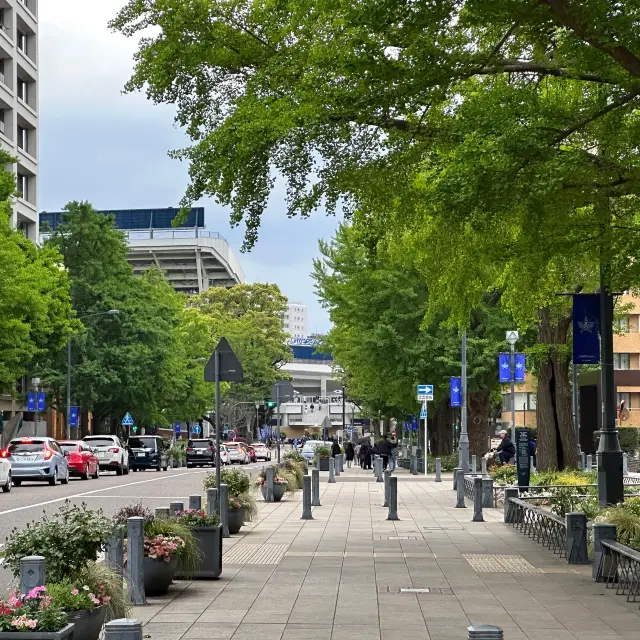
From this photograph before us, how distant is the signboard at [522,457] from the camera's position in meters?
26.7

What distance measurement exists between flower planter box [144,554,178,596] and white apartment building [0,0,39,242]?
193 ft

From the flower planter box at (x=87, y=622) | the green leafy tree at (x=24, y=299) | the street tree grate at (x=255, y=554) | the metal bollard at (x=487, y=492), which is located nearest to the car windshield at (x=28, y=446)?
the green leafy tree at (x=24, y=299)

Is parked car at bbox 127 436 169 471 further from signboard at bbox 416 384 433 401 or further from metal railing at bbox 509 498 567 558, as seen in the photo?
metal railing at bbox 509 498 567 558

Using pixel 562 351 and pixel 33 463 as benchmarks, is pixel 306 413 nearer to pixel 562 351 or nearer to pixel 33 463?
pixel 33 463

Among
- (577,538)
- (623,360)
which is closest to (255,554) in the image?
(577,538)

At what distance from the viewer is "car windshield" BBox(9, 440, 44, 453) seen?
1665 inches

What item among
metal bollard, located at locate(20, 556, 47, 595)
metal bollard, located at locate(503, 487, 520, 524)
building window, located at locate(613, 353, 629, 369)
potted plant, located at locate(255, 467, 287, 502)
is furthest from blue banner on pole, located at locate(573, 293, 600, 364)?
building window, located at locate(613, 353, 629, 369)

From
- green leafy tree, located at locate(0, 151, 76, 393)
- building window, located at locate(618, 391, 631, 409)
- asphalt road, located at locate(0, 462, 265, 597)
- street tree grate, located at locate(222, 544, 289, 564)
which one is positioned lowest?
asphalt road, located at locate(0, 462, 265, 597)

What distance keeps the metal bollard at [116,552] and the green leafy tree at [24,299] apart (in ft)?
104

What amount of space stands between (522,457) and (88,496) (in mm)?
12774

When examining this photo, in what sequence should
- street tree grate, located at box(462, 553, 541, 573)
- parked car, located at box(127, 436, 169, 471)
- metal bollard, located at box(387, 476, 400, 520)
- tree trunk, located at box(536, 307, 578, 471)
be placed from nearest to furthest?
street tree grate, located at box(462, 553, 541, 573) < metal bollard, located at box(387, 476, 400, 520) < tree trunk, located at box(536, 307, 578, 471) < parked car, located at box(127, 436, 169, 471)

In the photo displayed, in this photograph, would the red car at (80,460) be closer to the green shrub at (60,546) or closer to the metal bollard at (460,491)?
the metal bollard at (460,491)

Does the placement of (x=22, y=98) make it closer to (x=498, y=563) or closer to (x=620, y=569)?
(x=498, y=563)

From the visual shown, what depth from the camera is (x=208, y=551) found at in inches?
566
